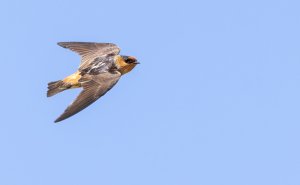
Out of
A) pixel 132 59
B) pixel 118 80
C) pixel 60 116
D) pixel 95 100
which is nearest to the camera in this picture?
pixel 60 116

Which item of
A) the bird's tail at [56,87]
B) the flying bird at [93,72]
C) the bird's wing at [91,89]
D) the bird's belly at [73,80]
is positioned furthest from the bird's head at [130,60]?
the bird's tail at [56,87]

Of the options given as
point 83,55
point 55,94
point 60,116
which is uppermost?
point 83,55

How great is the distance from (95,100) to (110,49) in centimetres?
367

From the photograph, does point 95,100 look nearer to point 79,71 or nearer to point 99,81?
point 99,81

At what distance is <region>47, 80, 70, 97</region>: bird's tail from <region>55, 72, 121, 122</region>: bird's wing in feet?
1.52

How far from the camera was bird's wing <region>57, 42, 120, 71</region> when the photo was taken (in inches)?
839

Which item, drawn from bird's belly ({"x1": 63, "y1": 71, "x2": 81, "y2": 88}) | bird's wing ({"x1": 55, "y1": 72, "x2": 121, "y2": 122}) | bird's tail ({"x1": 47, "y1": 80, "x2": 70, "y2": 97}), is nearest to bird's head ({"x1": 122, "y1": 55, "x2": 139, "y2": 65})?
bird's wing ({"x1": 55, "y1": 72, "x2": 121, "y2": 122})

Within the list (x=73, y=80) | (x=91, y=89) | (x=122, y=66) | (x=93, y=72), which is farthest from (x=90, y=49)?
(x=91, y=89)

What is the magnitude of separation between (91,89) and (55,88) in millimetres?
1472

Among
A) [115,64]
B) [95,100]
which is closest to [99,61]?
[115,64]

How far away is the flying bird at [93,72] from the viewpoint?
18266 mm

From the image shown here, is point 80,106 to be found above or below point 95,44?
below

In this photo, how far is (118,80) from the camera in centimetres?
1930

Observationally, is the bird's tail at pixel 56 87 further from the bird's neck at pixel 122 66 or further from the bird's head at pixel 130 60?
the bird's head at pixel 130 60
